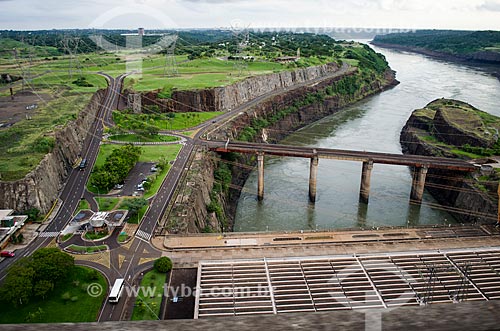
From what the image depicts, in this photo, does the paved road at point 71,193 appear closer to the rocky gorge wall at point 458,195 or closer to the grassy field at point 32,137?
the grassy field at point 32,137

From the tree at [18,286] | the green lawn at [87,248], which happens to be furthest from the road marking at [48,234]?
the tree at [18,286]

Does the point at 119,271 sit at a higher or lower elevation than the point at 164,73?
lower

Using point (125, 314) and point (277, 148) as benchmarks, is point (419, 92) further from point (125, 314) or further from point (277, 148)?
point (125, 314)

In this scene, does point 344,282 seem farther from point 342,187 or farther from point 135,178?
point 135,178

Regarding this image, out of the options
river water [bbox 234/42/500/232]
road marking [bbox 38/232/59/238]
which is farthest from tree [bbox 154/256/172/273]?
river water [bbox 234/42/500/232]

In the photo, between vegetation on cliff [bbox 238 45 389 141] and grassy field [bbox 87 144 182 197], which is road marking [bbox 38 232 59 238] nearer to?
grassy field [bbox 87 144 182 197]

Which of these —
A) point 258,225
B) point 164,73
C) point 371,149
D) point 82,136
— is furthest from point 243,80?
point 258,225
